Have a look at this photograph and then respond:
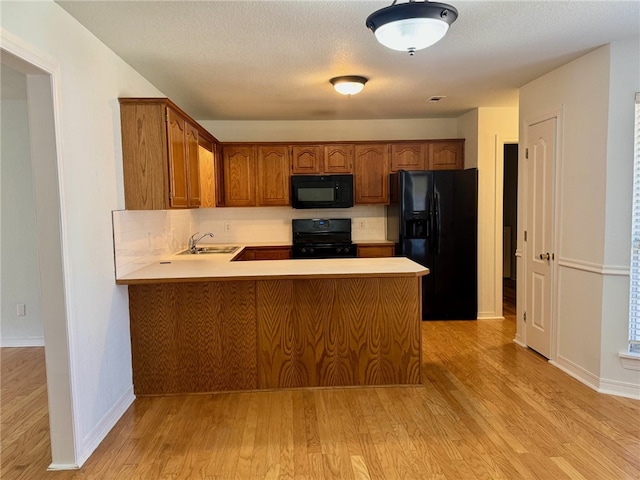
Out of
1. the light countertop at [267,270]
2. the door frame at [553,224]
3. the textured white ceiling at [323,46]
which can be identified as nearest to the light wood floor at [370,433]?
the door frame at [553,224]

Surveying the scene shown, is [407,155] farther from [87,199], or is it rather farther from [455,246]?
[87,199]

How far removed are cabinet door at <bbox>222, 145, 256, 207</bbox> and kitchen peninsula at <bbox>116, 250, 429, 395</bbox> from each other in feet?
6.97

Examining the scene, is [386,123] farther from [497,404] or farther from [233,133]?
[497,404]

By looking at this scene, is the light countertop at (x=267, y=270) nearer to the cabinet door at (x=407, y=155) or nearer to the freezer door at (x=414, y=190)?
the freezer door at (x=414, y=190)

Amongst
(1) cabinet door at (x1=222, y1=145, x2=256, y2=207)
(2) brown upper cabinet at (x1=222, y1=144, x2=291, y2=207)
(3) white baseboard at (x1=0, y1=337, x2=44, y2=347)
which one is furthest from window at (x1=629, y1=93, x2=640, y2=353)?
(3) white baseboard at (x1=0, y1=337, x2=44, y2=347)

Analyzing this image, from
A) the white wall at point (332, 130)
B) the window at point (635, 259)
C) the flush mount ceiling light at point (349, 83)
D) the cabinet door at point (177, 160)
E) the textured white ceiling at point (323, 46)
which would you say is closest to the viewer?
the textured white ceiling at point (323, 46)

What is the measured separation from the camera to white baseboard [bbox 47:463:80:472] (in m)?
2.17

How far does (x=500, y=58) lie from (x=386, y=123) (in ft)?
7.80

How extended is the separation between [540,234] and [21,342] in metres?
5.15

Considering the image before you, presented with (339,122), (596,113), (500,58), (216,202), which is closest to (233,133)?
(216,202)

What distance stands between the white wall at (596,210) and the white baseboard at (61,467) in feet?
11.1

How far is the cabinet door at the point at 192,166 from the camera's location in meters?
3.40

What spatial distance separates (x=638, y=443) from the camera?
7.49ft

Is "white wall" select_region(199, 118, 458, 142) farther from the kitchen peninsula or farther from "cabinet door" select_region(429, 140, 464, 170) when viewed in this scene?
the kitchen peninsula
